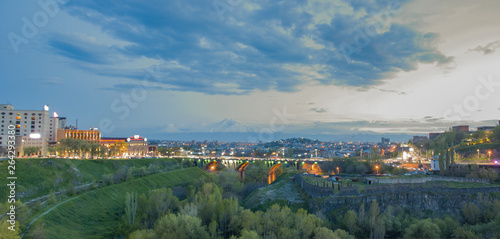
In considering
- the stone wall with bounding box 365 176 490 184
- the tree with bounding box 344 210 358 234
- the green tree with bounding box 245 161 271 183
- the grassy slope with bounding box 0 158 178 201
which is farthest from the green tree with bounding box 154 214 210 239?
the green tree with bounding box 245 161 271 183

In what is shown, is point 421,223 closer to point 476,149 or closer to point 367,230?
point 367,230

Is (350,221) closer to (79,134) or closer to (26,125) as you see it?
(26,125)

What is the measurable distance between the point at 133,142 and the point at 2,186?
14572 centimetres

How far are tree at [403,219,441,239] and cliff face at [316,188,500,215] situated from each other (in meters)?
7.42

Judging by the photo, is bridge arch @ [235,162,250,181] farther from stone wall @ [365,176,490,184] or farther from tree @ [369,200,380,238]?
tree @ [369,200,380,238]

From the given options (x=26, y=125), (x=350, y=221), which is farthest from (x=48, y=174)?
(x=26, y=125)

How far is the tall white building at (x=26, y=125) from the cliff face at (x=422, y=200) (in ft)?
325

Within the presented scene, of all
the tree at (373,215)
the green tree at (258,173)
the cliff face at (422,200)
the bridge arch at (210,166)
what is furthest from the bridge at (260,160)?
the tree at (373,215)

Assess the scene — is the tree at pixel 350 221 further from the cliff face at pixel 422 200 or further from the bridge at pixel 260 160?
the bridge at pixel 260 160

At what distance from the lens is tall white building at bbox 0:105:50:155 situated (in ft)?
353

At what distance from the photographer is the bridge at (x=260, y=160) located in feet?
338

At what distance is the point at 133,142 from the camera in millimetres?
190000

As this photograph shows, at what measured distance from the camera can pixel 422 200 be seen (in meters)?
42.9

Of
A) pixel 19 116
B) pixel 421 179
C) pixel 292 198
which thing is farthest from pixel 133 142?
pixel 421 179
